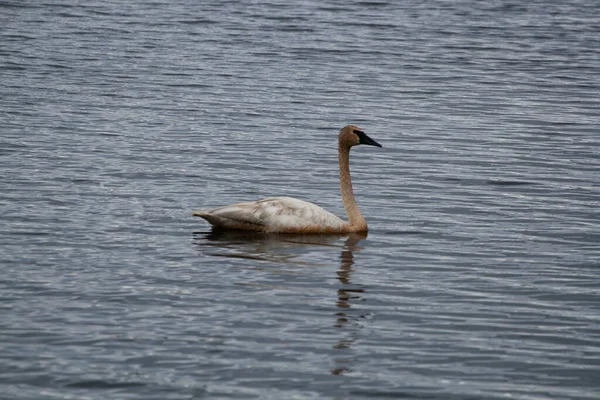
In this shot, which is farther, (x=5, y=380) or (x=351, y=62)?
(x=351, y=62)

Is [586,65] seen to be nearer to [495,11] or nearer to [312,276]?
[495,11]

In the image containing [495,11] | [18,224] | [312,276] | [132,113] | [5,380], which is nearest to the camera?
[5,380]

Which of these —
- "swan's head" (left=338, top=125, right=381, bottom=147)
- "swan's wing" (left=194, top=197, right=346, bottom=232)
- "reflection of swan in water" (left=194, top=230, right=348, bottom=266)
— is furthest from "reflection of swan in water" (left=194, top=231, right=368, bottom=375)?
"swan's head" (left=338, top=125, right=381, bottom=147)

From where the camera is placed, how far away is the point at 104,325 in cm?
1179

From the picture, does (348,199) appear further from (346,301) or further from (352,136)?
(346,301)

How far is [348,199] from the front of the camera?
55.5 feet

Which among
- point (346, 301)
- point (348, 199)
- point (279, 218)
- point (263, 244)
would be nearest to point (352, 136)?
Answer: point (348, 199)

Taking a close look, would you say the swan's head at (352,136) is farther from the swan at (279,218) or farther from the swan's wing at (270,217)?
the swan's wing at (270,217)

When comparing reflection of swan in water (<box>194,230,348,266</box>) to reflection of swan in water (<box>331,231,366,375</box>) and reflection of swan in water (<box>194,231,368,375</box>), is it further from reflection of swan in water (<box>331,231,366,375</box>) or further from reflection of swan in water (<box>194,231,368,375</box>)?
reflection of swan in water (<box>331,231,366,375</box>)

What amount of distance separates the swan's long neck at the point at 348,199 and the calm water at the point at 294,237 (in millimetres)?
223

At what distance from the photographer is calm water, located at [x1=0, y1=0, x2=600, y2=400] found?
1099 centimetres

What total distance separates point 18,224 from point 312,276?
4029 millimetres

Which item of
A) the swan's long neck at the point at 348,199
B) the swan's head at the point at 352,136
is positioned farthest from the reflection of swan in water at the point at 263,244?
the swan's head at the point at 352,136

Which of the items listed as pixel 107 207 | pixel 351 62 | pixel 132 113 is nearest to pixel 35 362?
pixel 107 207
